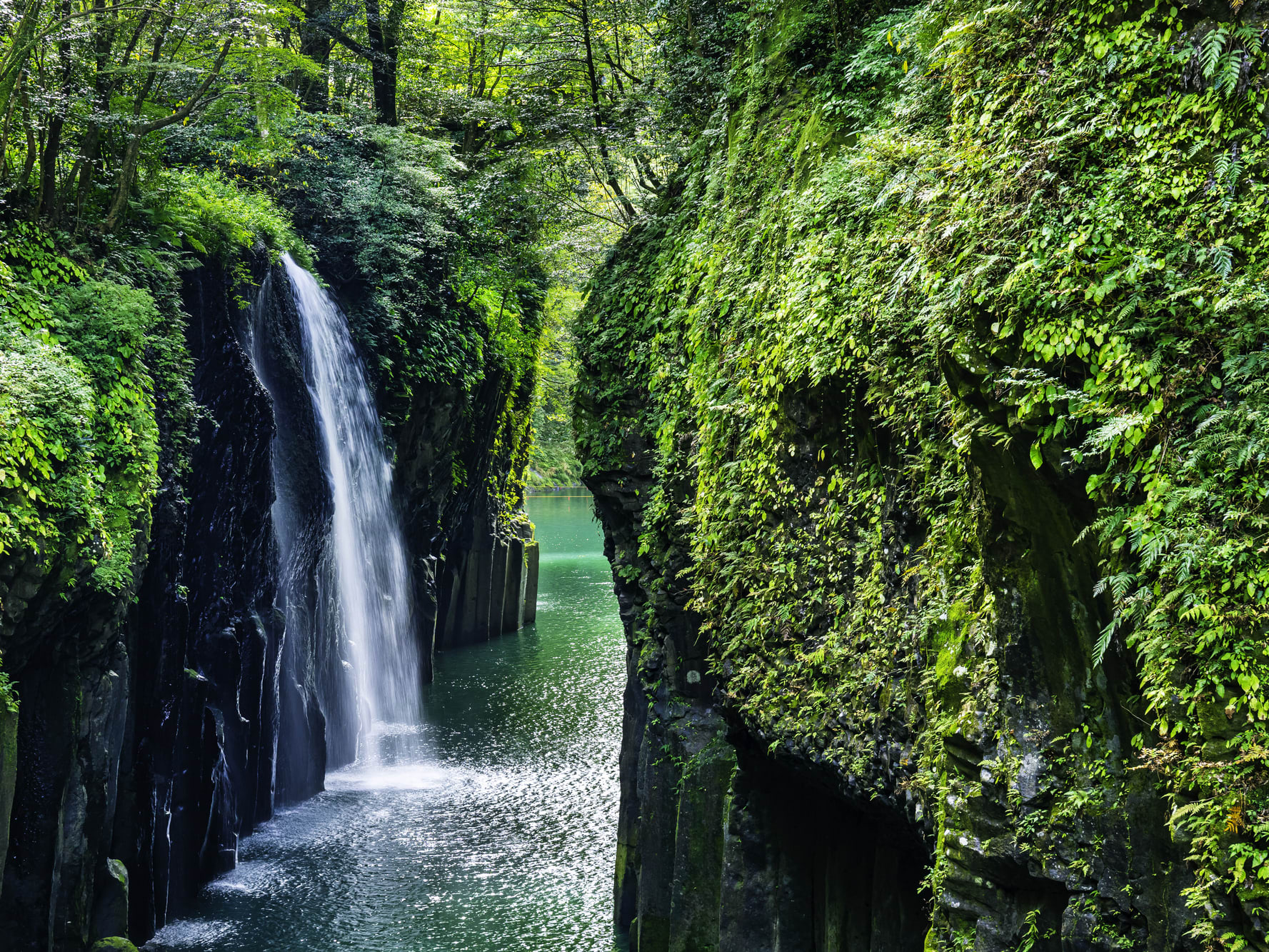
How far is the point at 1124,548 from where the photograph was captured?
426 cm

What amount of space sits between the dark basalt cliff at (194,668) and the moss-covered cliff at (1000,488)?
6568mm

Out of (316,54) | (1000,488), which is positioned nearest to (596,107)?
(316,54)

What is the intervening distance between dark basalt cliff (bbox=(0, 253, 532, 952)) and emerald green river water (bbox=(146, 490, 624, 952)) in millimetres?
762

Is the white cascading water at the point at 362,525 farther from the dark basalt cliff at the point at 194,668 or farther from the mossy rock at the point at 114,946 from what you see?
the mossy rock at the point at 114,946

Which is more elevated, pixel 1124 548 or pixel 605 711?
pixel 1124 548

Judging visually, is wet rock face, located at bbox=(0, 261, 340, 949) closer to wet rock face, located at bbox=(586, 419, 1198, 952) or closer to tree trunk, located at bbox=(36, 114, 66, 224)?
tree trunk, located at bbox=(36, 114, 66, 224)

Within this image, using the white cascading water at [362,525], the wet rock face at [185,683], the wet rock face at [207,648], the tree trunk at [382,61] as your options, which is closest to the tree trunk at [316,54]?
the tree trunk at [382,61]

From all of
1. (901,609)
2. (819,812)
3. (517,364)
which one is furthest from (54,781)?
(517,364)

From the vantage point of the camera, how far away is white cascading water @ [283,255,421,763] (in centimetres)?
1786

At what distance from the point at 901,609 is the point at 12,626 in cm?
770

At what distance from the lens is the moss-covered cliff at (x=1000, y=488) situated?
3.99 m

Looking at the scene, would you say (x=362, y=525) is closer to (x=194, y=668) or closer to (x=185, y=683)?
(x=194, y=668)

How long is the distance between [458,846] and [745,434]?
939 cm

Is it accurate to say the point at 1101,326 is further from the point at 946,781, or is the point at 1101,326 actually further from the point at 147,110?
the point at 147,110
